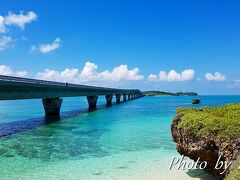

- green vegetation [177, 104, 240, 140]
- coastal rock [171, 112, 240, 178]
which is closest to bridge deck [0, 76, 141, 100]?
coastal rock [171, 112, 240, 178]

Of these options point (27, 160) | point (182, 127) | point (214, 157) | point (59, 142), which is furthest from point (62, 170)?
point (59, 142)

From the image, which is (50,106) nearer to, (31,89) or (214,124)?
(31,89)

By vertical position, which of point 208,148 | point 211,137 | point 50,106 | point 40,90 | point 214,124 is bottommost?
point 50,106

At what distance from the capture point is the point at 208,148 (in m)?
10.6

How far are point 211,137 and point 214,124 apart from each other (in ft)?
1.43

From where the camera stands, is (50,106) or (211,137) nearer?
(211,137)

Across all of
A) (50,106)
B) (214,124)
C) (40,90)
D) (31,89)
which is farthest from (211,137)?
(50,106)

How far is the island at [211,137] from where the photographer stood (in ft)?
31.9

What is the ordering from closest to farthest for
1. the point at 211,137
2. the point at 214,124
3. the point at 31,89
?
the point at 211,137, the point at 214,124, the point at 31,89

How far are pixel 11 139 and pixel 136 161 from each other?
1406 cm

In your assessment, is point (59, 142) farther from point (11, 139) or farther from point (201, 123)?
point (201, 123)

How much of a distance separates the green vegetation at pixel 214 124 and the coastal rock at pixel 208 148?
→ 0.14 meters

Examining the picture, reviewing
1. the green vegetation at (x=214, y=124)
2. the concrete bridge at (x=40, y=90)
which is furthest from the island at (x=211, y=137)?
the concrete bridge at (x=40, y=90)

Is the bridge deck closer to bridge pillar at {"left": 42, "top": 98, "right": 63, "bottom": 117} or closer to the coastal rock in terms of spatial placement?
bridge pillar at {"left": 42, "top": 98, "right": 63, "bottom": 117}
